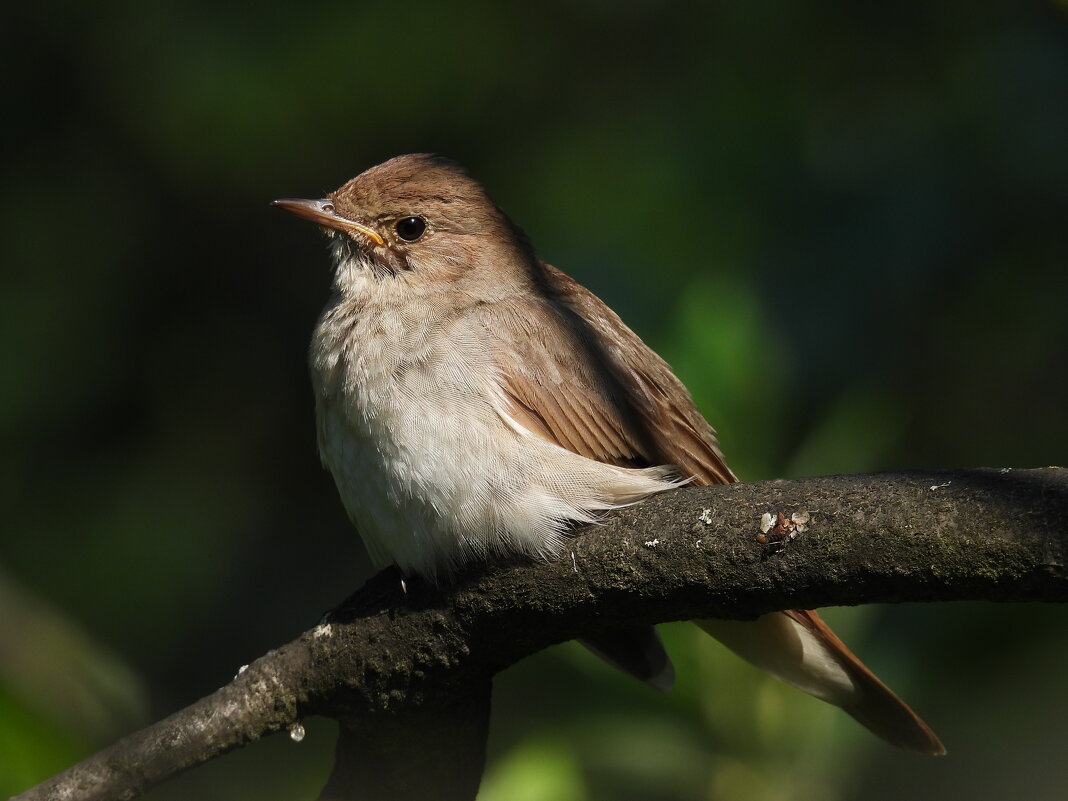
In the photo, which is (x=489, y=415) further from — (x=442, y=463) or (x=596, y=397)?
(x=596, y=397)

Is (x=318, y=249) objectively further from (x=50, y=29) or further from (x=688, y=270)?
(x=688, y=270)

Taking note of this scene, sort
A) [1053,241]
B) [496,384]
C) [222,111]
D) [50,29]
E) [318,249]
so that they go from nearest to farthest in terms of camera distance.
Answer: [496,384] → [1053,241] → [222,111] → [50,29] → [318,249]

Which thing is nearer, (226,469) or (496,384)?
(496,384)

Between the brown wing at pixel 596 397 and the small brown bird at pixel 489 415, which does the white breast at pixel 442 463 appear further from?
the brown wing at pixel 596 397

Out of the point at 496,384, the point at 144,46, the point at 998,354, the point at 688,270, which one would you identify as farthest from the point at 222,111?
the point at 998,354

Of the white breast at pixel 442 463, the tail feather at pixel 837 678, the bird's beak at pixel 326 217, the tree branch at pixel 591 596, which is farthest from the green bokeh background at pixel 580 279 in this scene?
the bird's beak at pixel 326 217

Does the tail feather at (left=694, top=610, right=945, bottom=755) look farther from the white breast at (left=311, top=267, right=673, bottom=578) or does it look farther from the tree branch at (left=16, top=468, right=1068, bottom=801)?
the tree branch at (left=16, top=468, right=1068, bottom=801)

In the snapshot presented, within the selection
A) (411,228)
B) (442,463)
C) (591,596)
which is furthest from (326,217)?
→ (591,596)

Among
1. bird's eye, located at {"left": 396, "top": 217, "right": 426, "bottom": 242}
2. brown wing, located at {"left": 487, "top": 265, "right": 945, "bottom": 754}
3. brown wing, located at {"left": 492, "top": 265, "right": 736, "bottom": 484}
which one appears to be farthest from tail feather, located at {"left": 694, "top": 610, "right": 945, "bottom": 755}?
bird's eye, located at {"left": 396, "top": 217, "right": 426, "bottom": 242}
